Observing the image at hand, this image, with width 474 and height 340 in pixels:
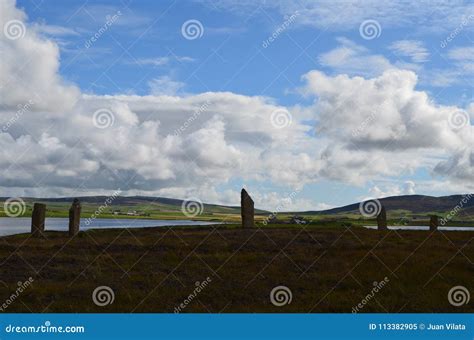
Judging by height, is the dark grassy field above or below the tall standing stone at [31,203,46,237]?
below

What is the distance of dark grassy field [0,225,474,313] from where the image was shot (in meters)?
16.5

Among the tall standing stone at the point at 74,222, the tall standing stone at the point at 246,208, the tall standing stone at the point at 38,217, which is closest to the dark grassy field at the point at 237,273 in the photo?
the tall standing stone at the point at 74,222

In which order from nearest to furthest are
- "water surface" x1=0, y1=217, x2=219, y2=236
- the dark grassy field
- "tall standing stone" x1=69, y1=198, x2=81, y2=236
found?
1. the dark grassy field
2. "tall standing stone" x1=69, y1=198, x2=81, y2=236
3. "water surface" x1=0, y1=217, x2=219, y2=236

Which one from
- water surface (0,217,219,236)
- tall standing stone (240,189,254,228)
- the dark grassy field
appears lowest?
the dark grassy field

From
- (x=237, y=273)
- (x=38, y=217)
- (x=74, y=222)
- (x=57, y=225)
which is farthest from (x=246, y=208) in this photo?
(x=57, y=225)

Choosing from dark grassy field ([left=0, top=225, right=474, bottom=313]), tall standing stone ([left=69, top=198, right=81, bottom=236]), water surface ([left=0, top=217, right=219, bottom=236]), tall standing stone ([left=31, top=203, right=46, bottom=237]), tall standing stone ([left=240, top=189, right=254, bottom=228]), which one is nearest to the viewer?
dark grassy field ([left=0, top=225, right=474, bottom=313])

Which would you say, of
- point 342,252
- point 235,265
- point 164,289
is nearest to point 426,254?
point 342,252

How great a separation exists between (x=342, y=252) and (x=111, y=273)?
11412mm

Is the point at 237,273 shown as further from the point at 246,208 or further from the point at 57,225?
the point at 57,225

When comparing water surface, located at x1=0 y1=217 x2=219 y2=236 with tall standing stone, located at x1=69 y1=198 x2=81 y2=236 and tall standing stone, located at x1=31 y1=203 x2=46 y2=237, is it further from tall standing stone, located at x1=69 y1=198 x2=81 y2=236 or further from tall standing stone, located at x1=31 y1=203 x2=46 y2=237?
tall standing stone, located at x1=69 y1=198 x2=81 y2=236

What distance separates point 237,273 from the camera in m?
21.3

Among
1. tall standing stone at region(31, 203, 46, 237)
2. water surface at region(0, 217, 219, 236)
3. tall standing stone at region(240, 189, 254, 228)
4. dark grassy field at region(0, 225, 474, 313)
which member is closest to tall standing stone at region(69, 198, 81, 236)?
tall standing stone at region(31, 203, 46, 237)

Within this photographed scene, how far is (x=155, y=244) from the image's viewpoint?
3112 centimetres

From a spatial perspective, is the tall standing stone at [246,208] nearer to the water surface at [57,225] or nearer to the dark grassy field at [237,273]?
the dark grassy field at [237,273]
